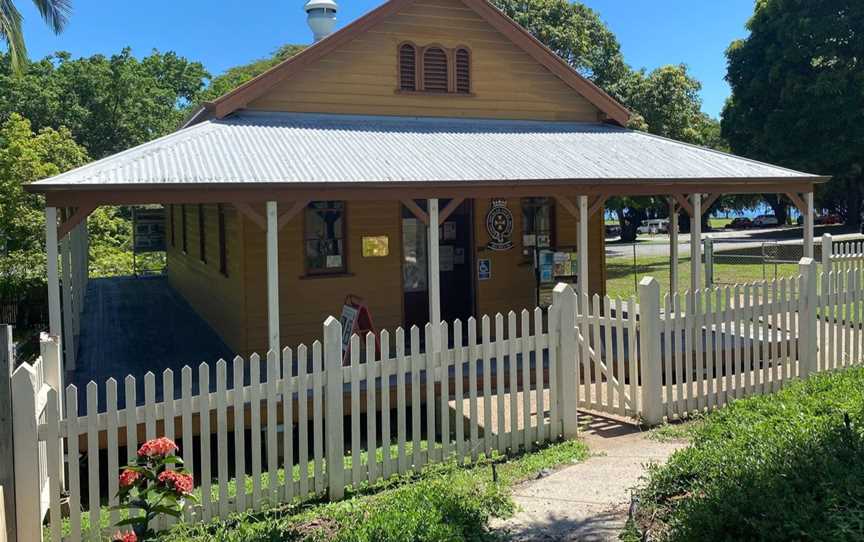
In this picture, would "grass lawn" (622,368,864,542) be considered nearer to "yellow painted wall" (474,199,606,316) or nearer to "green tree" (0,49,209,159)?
"yellow painted wall" (474,199,606,316)

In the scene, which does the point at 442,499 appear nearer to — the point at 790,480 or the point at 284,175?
the point at 790,480

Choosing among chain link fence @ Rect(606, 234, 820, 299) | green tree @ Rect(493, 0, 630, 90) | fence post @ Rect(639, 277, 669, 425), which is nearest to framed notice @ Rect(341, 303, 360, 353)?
fence post @ Rect(639, 277, 669, 425)

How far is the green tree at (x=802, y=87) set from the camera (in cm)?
3588

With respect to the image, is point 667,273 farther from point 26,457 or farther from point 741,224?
point 741,224

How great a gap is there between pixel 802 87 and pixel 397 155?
31.2 meters

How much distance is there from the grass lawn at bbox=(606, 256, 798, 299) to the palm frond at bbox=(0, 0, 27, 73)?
1682 centimetres

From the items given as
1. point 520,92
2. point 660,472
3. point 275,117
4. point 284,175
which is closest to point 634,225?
point 520,92

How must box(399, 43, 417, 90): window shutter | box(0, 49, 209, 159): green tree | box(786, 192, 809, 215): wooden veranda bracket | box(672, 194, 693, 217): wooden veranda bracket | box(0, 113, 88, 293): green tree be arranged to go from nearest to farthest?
box(672, 194, 693, 217): wooden veranda bracket < box(786, 192, 809, 215): wooden veranda bracket < box(399, 43, 417, 90): window shutter < box(0, 113, 88, 293): green tree < box(0, 49, 209, 159): green tree

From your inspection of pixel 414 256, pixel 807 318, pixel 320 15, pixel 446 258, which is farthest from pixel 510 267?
pixel 320 15

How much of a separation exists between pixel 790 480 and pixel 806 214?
10.7 meters

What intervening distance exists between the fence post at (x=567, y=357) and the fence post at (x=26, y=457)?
15.0ft

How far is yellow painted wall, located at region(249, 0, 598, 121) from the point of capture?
45.8 ft

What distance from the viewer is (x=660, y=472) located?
5625 mm

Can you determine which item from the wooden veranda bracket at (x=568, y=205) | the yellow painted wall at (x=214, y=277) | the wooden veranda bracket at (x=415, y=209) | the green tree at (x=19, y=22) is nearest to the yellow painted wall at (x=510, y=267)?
the wooden veranda bracket at (x=568, y=205)
